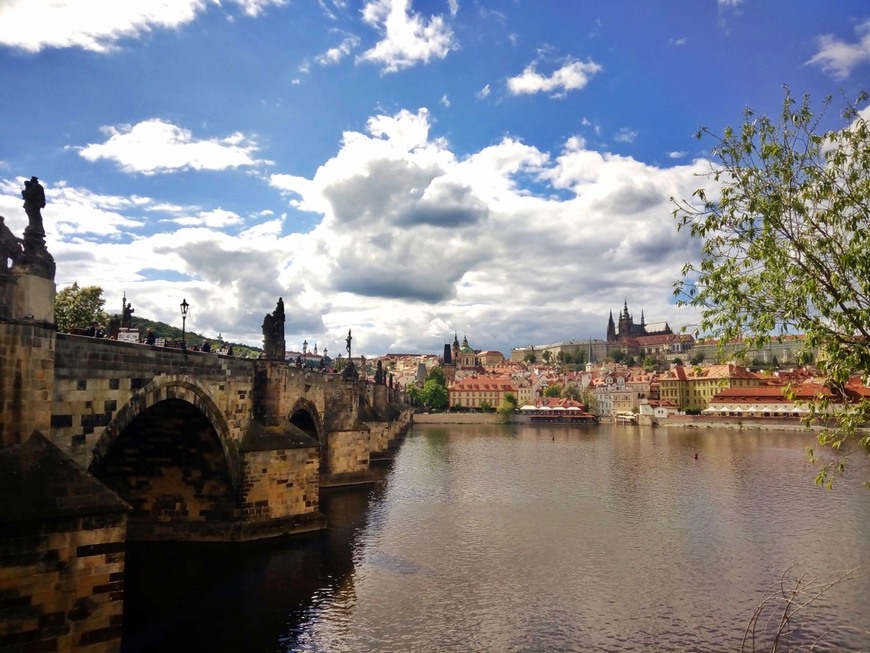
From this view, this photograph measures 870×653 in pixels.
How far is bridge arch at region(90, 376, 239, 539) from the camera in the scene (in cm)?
2186

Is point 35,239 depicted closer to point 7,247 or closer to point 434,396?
point 7,247

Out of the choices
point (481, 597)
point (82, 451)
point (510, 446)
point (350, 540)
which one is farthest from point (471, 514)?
point (510, 446)

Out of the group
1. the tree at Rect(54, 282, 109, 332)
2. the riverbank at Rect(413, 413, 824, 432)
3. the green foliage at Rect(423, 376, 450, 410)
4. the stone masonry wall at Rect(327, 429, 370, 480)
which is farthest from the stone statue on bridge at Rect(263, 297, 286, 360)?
the green foliage at Rect(423, 376, 450, 410)

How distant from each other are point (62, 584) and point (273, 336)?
16780 mm

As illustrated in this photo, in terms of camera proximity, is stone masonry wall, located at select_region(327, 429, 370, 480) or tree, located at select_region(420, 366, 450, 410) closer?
stone masonry wall, located at select_region(327, 429, 370, 480)

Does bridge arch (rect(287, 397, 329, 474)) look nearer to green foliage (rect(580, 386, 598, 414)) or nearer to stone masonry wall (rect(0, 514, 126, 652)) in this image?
stone masonry wall (rect(0, 514, 126, 652))

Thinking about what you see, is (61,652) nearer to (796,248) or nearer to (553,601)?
(553,601)

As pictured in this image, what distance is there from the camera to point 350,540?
2436 cm

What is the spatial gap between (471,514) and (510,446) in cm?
4083

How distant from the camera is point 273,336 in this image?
27406mm

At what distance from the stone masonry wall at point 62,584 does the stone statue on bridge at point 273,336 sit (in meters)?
15.4

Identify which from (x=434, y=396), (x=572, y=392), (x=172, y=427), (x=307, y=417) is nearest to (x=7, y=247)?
(x=172, y=427)

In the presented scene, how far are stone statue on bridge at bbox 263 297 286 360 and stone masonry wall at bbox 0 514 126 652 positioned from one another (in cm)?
1538

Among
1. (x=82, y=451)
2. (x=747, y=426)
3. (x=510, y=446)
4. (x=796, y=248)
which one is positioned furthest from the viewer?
(x=747, y=426)
